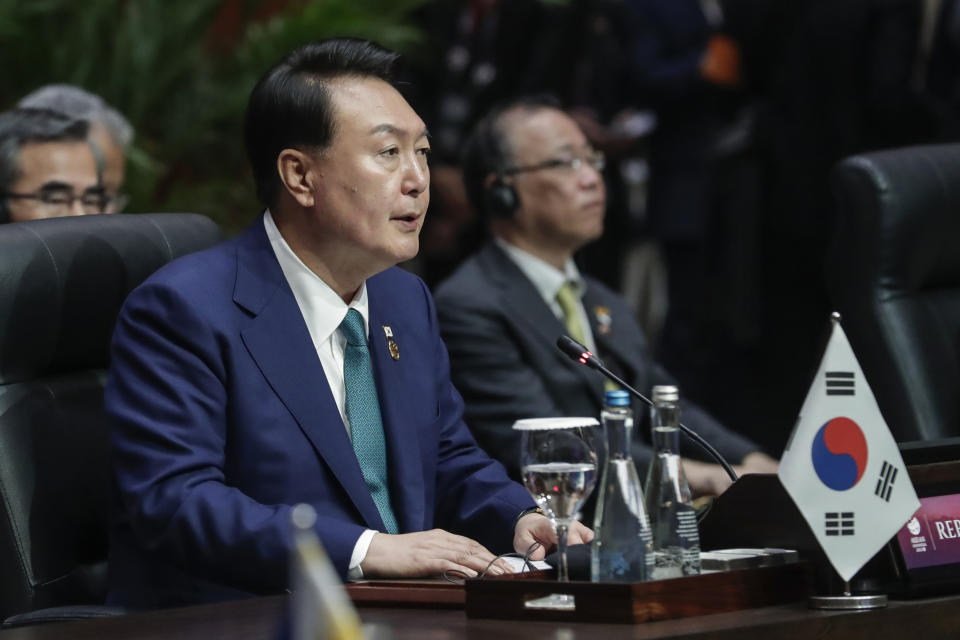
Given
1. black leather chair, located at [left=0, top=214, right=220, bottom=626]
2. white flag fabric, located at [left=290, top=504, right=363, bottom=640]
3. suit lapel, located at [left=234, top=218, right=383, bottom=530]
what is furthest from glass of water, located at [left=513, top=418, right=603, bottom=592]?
black leather chair, located at [left=0, top=214, right=220, bottom=626]

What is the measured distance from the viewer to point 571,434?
61.1 inches

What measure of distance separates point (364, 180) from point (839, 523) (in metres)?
0.95

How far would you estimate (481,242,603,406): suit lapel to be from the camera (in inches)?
121

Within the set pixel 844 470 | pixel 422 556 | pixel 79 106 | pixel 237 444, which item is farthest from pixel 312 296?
pixel 79 106

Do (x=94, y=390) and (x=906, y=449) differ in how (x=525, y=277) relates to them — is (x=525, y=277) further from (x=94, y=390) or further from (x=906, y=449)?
(x=906, y=449)

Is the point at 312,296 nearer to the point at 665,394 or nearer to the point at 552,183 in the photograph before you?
the point at 665,394

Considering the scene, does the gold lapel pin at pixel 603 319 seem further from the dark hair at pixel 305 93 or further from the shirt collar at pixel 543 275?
the dark hair at pixel 305 93

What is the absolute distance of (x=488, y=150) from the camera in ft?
11.2

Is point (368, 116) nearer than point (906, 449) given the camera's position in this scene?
No

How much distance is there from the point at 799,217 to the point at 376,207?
9.24 feet

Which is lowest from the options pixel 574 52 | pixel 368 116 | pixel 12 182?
pixel 368 116

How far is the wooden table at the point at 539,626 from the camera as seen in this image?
1365 millimetres

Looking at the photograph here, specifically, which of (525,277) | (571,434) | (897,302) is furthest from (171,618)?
(525,277)

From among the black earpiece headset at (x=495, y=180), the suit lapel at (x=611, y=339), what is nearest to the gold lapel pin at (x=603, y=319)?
the suit lapel at (x=611, y=339)
